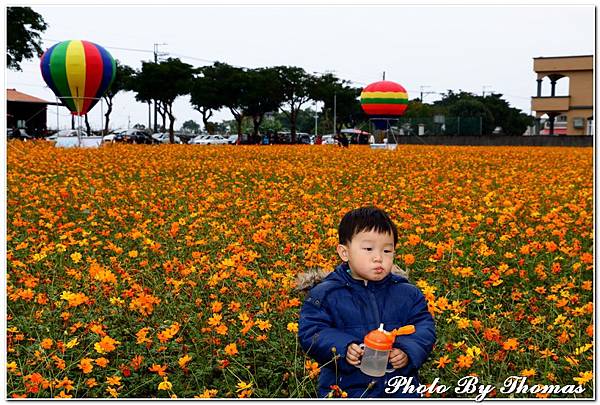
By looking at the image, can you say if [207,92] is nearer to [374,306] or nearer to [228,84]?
[228,84]

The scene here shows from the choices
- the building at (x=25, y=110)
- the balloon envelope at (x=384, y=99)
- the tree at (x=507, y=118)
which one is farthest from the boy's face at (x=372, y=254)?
the tree at (x=507, y=118)

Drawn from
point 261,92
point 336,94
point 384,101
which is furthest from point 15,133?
point 336,94

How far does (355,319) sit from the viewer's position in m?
2.65

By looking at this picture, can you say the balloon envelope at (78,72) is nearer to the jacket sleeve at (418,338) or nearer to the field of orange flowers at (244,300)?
the field of orange flowers at (244,300)

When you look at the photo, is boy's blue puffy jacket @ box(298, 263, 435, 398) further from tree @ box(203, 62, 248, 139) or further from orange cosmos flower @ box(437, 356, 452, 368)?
tree @ box(203, 62, 248, 139)

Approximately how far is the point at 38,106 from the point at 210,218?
52.9m

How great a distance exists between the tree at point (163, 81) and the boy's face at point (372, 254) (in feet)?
161

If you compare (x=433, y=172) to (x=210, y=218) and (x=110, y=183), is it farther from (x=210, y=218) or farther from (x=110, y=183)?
(x=210, y=218)

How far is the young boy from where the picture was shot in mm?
2566

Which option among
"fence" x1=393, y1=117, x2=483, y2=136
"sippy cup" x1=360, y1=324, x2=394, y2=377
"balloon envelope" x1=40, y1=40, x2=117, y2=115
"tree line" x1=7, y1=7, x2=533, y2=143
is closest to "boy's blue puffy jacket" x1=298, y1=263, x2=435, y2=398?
"sippy cup" x1=360, y1=324, x2=394, y2=377

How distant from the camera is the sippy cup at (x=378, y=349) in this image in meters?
2.32

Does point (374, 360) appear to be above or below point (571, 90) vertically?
below

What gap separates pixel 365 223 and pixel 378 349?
50 centimetres

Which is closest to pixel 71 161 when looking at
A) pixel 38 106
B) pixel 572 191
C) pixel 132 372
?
pixel 572 191
